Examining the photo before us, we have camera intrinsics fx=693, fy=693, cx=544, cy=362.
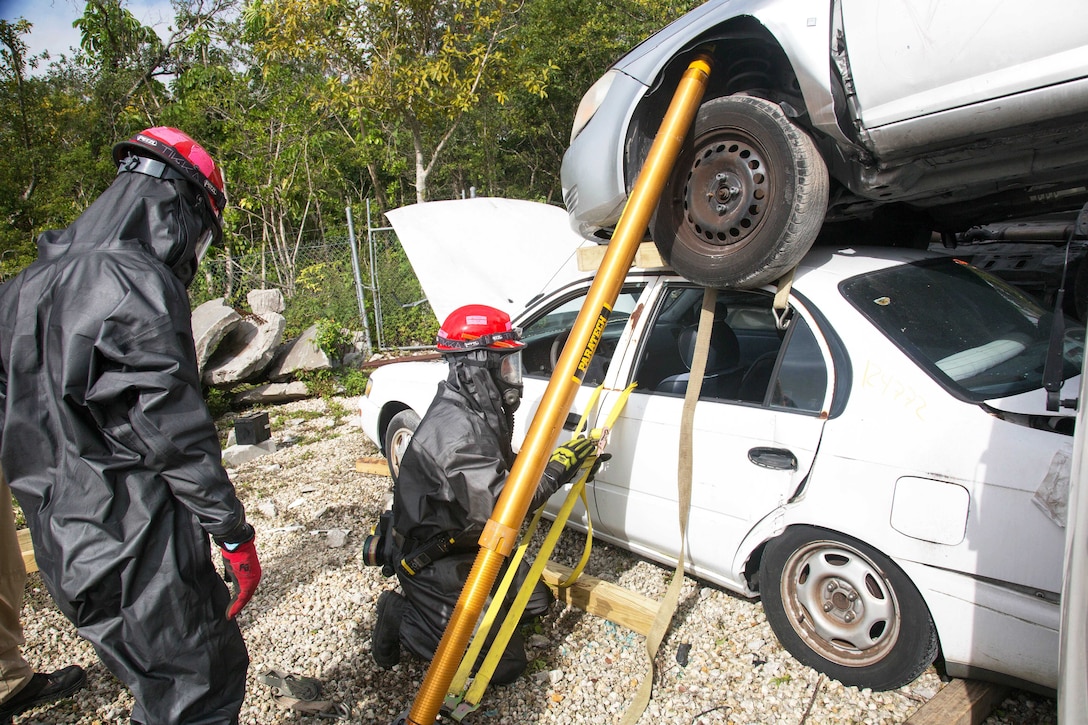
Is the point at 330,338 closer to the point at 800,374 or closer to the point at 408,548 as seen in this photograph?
the point at 408,548

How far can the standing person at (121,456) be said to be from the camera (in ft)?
6.34

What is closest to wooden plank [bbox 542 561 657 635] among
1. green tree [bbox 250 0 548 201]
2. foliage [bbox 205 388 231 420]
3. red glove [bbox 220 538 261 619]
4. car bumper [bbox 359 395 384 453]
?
red glove [bbox 220 538 261 619]

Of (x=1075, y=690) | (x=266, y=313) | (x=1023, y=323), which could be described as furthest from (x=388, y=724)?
(x=266, y=313)

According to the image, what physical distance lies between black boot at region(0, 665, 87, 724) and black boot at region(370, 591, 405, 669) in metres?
1.32

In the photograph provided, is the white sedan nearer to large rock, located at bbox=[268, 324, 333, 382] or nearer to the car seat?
the car seat

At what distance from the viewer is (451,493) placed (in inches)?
107

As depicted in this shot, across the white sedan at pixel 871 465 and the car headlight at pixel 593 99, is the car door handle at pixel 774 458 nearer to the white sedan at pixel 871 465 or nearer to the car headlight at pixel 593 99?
the white sedan at pixel 871 465

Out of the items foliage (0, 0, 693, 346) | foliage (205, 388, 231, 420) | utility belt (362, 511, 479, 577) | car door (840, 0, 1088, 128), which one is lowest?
foliage (205, 388, 231, 420)

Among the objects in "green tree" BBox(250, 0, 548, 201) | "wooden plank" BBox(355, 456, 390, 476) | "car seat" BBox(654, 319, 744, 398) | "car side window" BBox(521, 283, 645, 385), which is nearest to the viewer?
"car seat" BBox(654, 319, 744, 398)

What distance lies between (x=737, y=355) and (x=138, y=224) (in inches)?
103

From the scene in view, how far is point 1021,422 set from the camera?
2197 mm

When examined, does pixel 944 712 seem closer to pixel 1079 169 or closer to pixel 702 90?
pixel 1079 169

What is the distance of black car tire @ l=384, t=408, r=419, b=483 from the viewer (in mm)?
4734

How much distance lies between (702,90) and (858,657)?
2.28 m
